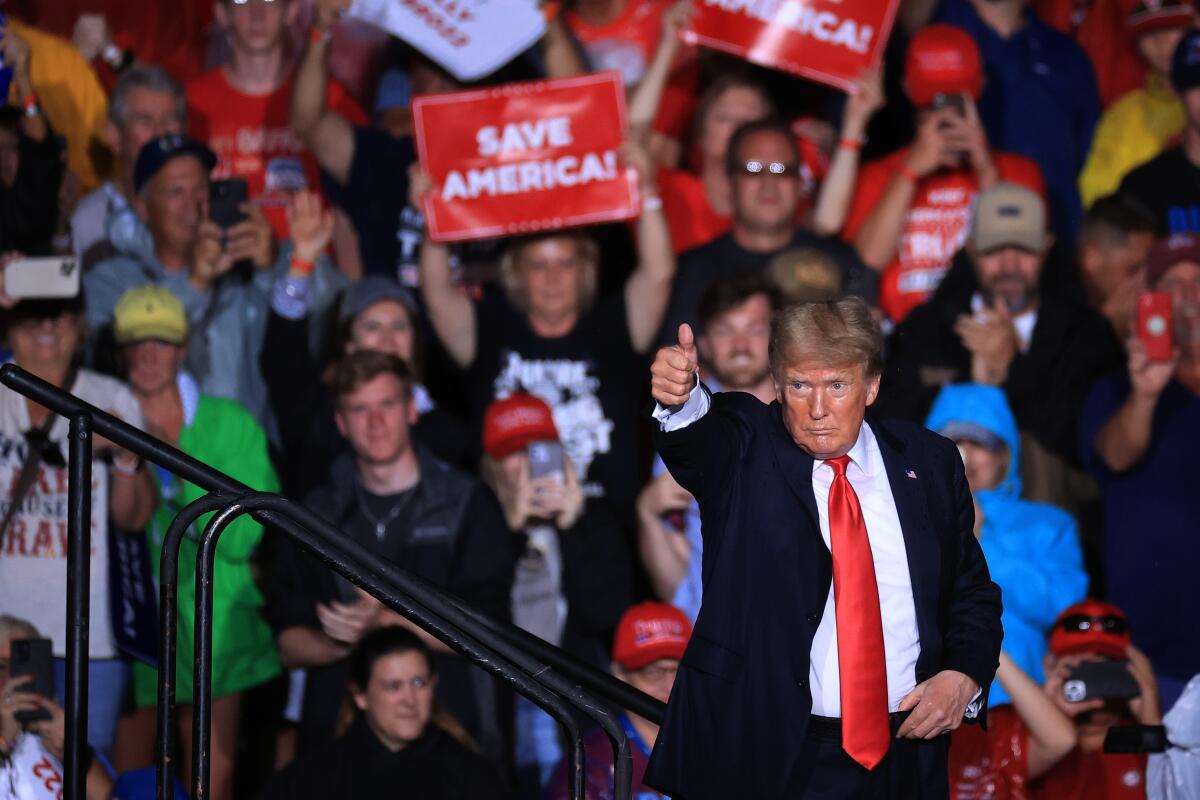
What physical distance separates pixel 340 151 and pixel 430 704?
2.45m

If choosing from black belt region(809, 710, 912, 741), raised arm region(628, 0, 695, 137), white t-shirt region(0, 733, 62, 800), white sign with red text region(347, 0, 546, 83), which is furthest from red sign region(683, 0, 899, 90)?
black belt region(809, 710, 912, 741)

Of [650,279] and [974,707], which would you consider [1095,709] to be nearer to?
[974,707]

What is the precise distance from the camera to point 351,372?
6.05 meters

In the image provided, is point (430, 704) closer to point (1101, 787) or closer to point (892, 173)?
point (1101, 787)

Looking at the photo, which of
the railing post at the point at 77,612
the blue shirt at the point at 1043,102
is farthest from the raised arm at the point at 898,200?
the railing post at the point at 77,612

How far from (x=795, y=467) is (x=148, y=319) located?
338 cm

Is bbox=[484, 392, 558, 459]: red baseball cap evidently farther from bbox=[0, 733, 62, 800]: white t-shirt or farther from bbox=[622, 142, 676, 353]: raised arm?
bbox=[0, 733, 62, 800]: white t-shirt

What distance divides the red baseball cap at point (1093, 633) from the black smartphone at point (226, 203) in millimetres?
3203

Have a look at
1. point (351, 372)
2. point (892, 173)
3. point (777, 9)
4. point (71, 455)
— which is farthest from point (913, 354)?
point (71, 455)

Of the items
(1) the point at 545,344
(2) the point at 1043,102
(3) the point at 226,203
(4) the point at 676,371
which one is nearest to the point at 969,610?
(4) the point at 676,371

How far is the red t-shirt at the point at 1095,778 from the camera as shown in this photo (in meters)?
5.16

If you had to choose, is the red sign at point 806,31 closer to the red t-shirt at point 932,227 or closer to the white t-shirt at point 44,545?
the red t-shirt at point 932,227

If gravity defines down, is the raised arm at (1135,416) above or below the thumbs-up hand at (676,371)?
above

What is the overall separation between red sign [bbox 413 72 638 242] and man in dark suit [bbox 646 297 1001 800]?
3334 mm
